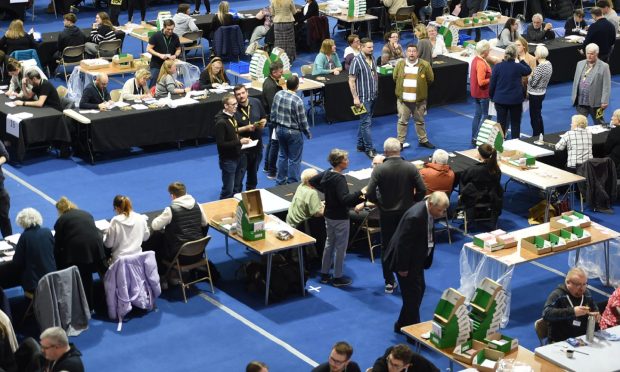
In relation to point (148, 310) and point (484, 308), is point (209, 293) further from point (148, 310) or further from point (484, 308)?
point (484, 308)

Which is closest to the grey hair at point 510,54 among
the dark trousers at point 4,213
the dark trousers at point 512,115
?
the dark trousers at point 512,115

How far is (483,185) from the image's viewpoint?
12914 mm

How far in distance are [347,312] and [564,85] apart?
32.0 feet

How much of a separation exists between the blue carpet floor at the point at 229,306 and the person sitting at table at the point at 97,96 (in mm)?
764

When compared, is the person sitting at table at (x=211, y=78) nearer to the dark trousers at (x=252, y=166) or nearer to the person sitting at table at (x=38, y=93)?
the person sitting at table at (x=38, y=93)

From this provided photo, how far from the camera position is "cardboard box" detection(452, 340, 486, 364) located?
9.00 meters

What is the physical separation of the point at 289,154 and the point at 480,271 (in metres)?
3.48

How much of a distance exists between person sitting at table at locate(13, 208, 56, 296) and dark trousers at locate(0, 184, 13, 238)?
191cm

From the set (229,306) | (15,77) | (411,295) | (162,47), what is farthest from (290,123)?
(162,47)

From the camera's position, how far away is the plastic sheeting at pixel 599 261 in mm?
11820

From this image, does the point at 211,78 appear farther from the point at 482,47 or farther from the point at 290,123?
the point at 482,47

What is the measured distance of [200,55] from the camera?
2136 centimetres

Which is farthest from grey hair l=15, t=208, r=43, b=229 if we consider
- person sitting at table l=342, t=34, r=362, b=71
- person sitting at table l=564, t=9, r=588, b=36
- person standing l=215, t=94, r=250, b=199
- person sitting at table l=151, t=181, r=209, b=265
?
person sitting at table l=564, t=9, r=588, b=36

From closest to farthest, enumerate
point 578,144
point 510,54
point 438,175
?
point 438,175 → point 578,144 → point 510,54
